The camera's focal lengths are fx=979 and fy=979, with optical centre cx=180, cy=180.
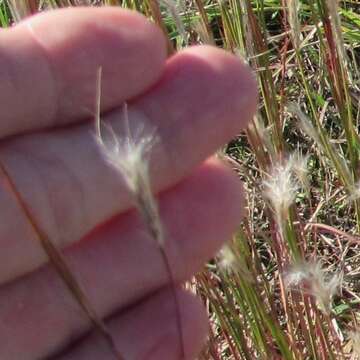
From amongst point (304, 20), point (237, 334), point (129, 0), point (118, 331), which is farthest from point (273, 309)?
point (304, 20)

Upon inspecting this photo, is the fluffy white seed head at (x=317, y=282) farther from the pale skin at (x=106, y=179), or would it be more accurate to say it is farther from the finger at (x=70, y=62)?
the finger at (x=70, y=62)

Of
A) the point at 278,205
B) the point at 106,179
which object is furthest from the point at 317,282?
the point at 106,179

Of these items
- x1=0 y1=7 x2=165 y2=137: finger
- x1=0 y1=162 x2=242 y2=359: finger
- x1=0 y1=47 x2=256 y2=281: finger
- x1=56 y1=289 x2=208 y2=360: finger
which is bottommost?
x1=56 y1=289 x2=208 y2=360: finger

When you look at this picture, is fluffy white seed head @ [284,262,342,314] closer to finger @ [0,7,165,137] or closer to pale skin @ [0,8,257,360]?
pale skin @ [0,8,257,360]

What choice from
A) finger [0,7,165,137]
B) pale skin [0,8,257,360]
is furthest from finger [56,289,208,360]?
finger [0,7,165,137]

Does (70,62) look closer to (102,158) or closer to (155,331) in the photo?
(102,158)

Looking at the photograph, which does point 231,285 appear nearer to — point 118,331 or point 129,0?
point 118,331
